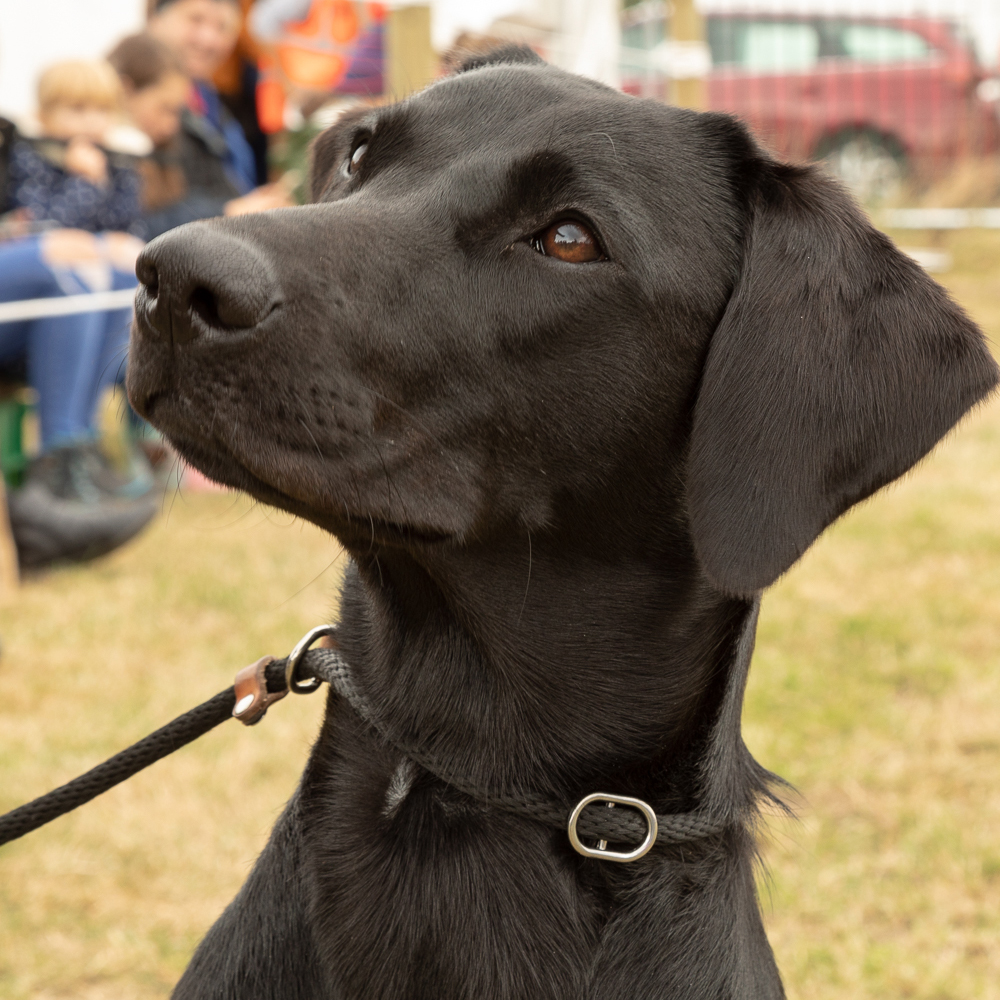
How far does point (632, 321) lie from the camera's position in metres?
1.83

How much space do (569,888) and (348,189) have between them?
1.17 meters

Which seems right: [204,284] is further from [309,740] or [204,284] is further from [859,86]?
[859,86]

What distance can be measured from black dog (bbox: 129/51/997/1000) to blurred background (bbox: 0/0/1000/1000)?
36 cm

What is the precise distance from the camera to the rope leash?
1.78 metres

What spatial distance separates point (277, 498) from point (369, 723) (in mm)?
414

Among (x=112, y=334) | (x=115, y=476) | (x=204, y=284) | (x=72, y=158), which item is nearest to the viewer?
(x=204, y=284)

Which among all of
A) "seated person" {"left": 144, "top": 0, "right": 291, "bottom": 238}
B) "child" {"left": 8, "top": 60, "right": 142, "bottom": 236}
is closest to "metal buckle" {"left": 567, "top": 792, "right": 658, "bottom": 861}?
"child" {"left": 8, "top": 60, "right": 142, "bottom": 236}

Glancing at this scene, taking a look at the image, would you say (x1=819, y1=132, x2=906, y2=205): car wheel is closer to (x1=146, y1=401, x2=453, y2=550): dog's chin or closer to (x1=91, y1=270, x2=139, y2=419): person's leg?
(x1=91, y1=270, x2=139, y2=419): person's leg

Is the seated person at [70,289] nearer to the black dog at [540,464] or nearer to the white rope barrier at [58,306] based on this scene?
the white rope barrier at [58,306]

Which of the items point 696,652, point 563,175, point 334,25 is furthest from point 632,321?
point 334,25

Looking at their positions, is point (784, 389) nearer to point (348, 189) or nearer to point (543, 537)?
point (543, 537)

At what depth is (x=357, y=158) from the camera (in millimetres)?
2078

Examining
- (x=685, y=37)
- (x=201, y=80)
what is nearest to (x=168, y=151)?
(x=201, y=80)

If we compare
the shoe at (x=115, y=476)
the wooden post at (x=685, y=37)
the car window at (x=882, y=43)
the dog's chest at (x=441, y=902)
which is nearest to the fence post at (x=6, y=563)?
the shoe at (x=115, y=476)
